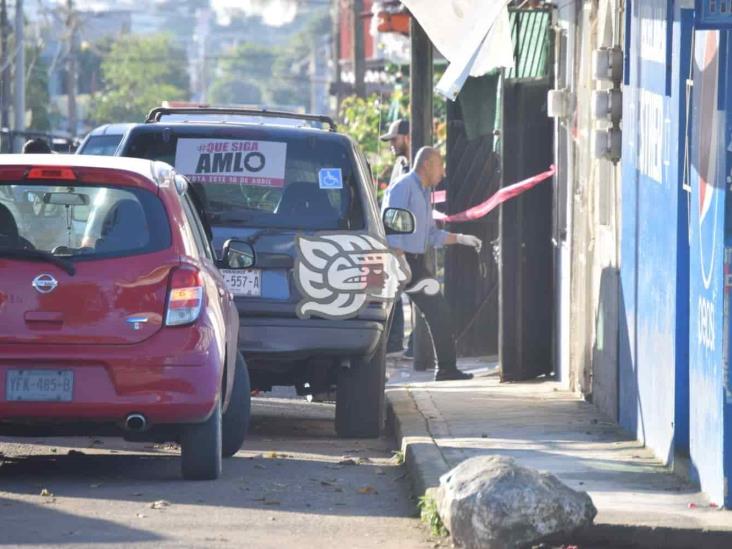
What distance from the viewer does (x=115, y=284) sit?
8.64 m

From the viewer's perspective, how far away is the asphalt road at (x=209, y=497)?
7652mm

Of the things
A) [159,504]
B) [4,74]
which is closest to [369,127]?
[4,74]

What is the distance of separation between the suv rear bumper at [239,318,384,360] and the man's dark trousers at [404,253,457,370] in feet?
13.8

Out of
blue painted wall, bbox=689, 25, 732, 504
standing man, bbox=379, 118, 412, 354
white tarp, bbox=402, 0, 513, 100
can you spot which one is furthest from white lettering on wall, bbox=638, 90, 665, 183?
standing man, bbox=379, 118, 412, 354

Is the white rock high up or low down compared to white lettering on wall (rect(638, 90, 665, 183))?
down

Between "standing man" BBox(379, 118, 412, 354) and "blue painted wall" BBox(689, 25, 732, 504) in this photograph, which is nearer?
"blue painted wall" BBox(689, 25, 732, 504)

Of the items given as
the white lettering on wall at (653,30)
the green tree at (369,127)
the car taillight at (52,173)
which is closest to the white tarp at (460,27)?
the white lettering on wall at (653,30)

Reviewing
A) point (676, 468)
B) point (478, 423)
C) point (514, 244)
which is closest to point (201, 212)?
point (478, 423)

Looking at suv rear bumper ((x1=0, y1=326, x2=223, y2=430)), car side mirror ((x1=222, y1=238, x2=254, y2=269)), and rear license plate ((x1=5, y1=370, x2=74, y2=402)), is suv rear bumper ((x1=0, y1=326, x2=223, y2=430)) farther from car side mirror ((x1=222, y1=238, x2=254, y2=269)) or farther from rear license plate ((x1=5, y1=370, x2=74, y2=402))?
car side mirror ((x1=222, y1=238, x2=254, y2=269))

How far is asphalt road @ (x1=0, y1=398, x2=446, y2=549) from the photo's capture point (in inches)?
301

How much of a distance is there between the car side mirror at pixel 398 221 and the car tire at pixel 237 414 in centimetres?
231

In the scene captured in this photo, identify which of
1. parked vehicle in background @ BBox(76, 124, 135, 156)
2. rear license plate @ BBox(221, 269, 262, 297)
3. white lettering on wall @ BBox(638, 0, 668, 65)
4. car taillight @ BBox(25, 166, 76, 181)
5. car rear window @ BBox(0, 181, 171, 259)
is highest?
white lettering on wall @ BBox(638, 0, 668, 65)

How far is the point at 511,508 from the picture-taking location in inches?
289

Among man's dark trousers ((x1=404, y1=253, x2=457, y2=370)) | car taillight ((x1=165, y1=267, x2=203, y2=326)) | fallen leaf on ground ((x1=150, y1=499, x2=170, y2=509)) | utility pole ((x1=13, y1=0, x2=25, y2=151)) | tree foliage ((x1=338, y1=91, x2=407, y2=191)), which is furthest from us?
utility pole ((x1=13, y1=0, x2=25, y2=151))
